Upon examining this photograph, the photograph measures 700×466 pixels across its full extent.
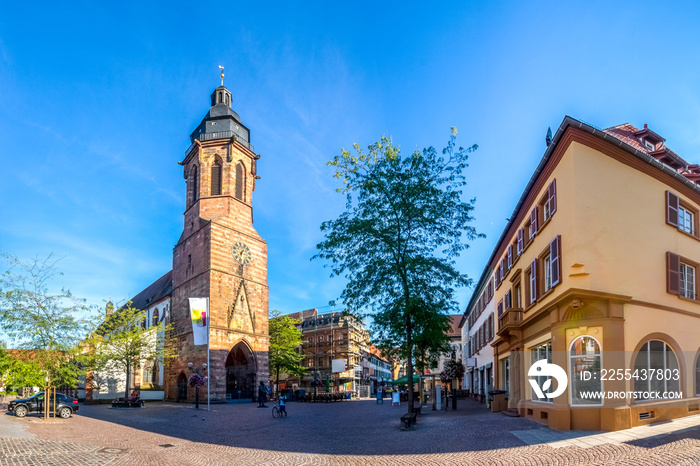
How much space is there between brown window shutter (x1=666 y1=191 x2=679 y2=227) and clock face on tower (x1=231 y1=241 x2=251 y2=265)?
1458 inches

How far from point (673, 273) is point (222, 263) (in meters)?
36.5

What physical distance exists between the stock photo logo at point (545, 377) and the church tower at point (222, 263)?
30106 millimetres

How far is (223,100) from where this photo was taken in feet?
176

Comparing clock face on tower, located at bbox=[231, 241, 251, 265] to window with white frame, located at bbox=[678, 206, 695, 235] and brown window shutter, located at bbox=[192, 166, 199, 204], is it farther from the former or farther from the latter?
window with white frame, located at bbox=[678, 206, 695, 235]

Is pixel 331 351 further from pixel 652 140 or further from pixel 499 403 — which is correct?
pixel 652 140

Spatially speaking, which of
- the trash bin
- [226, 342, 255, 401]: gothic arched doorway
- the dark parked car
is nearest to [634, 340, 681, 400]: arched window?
the trash bin

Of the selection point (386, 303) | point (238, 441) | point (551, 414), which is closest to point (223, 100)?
point (386, 303)

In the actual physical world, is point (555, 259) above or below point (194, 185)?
below

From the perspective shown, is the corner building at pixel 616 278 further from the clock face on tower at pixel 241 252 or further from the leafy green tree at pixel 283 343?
the leafy green tree at pixel 283 343

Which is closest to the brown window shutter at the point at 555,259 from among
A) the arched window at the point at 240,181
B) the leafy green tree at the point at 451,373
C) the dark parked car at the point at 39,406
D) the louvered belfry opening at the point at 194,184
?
the leafy green tree at the point at 451,373

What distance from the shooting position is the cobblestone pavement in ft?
37.8

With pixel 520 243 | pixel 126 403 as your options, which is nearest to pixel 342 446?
pixel 520 243

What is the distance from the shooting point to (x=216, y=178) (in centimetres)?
5066

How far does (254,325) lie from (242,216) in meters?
10.2
